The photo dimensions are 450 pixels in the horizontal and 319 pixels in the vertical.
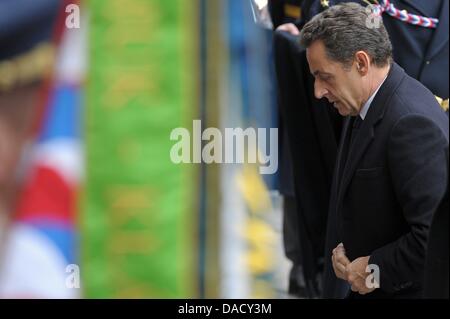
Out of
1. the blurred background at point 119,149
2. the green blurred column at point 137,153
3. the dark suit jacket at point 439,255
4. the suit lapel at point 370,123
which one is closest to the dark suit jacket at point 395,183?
the suit lapel at point 370,123

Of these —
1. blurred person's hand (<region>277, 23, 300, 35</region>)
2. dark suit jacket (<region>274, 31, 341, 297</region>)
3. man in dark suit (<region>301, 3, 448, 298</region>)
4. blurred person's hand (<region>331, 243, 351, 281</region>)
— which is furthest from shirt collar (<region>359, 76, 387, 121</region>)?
blurred person's hand (<region>277, 23, 300, 35</region>)

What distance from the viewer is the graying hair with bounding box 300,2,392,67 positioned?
288 centimetres

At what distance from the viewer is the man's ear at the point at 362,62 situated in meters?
2.89

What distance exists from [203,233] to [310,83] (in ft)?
8.14

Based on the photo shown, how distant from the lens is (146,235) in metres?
2.31

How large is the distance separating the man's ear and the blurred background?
1.98 feet

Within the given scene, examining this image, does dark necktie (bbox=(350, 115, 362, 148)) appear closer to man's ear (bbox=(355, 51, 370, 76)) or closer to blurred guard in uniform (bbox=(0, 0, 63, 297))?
man's ear (bbox=(355, 51, 370, 76))

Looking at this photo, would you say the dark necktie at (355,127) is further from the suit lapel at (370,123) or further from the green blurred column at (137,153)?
the green blurred column at (137,153)

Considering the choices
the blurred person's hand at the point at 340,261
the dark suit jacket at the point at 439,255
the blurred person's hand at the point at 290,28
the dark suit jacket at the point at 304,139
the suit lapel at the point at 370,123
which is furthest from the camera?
the blurred person's hand at the point at 290,28

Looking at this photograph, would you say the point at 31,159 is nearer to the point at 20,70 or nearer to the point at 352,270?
the point at 20,70

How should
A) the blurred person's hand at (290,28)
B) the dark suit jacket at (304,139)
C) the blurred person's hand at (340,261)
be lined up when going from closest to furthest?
the blurred person's hand at (340,261) < the dark suit jacket at (304,139) < the blurred person's hand at (290,28)

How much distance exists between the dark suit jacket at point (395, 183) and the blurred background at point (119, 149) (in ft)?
1.82

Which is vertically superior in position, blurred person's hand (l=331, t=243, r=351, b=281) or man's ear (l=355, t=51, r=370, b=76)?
man's ear (l=355, t=51, r=370, b=76)
